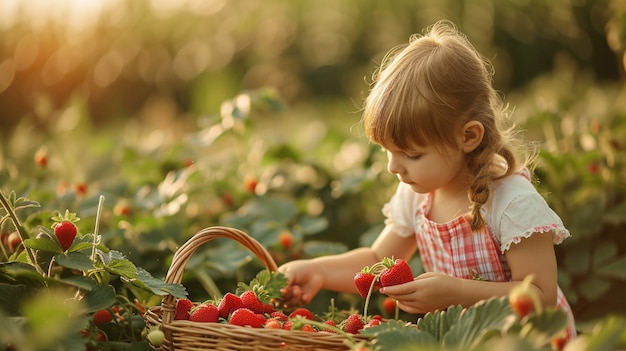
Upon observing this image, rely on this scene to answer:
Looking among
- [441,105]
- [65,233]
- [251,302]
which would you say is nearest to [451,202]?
[441,105]

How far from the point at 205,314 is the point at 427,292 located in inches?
21.0

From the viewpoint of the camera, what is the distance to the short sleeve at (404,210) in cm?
229

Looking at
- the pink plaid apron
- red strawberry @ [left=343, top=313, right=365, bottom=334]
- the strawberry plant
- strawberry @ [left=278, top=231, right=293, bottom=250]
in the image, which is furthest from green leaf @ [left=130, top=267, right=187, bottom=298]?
strawberry @ [left=278, top=231, right=293, bottom=250]

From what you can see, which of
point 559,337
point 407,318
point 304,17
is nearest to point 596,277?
point 407,318

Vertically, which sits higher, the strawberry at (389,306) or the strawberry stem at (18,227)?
the strawberry stem at (18,227)

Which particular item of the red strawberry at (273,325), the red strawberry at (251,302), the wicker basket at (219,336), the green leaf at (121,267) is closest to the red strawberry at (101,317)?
the wicker basket at (219,336)

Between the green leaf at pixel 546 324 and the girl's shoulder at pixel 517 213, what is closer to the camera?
the green leaf at pixel 546 324

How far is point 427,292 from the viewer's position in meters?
1.81

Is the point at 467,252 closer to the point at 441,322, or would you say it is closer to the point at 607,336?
the point at 441,322

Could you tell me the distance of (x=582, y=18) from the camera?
5848 mm

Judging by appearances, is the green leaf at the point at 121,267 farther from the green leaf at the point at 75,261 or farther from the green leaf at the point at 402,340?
the green leaf at the point at 402,340

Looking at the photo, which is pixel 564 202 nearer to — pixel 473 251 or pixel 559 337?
pixel 473 251

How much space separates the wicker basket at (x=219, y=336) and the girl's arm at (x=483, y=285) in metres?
0.23

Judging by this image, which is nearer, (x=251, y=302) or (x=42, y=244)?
(x=42, y=244)
